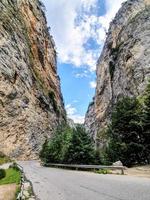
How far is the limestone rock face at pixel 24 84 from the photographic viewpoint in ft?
225

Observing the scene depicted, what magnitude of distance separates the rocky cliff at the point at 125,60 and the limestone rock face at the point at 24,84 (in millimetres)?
14674

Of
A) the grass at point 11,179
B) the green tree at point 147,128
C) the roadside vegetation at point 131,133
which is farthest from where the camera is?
the roadside vegetation at point 131,133

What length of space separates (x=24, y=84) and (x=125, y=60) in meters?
25.4

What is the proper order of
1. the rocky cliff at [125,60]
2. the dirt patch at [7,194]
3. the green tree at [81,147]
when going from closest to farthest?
the dirt patch at [7,194], the green tree at [81,147], the rocky cliff at [125,60]

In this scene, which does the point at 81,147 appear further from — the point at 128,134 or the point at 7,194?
the point at 7,194

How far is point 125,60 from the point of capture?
6347 centimetres

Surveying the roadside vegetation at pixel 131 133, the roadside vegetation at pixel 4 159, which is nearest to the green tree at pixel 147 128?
the roadside vegetation at pixel 131 133

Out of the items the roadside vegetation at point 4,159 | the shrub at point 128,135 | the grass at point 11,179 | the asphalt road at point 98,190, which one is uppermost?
the roadside vegetation at point 4,159

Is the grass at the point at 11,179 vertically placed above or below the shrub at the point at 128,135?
below

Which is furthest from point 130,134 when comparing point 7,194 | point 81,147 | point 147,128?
point 7,194

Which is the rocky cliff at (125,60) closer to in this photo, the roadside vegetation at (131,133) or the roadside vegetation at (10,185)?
the roadside vegetation at (131,133)

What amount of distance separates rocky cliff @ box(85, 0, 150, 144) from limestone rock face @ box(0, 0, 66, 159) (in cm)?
1467

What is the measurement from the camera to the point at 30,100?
7819 cm

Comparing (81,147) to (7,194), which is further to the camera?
(81,147)
